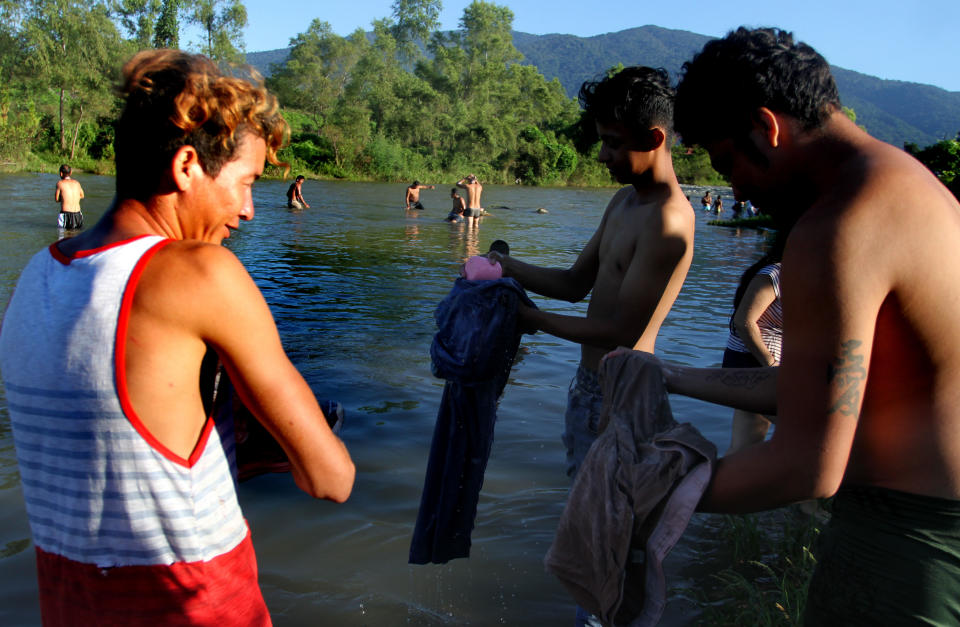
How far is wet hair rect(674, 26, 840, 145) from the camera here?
4.99 ft

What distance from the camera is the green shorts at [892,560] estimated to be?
1.51 m

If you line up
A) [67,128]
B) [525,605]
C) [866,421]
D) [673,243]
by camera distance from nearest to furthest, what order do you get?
[866,421] < [673,243] < [525,605] < [67,128]

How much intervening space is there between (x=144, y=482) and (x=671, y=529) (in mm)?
1111

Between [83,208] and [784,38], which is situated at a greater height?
[784,38]

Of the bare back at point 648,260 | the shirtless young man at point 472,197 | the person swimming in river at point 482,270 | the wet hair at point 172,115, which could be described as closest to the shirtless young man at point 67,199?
the shirtless young man at point 472,197

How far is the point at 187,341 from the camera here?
1.34m

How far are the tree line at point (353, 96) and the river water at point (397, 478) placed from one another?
26.2ft

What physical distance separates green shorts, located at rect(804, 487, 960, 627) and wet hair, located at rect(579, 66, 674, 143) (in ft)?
5.42

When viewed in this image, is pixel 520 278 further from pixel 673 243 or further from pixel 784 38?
pixel 784 38

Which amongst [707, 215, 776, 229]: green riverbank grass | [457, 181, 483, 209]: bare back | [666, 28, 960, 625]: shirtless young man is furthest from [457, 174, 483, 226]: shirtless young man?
[666, 28, 960, 625]: shirtless young man

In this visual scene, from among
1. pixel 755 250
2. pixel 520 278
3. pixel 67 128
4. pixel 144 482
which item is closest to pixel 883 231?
pixel 144 482

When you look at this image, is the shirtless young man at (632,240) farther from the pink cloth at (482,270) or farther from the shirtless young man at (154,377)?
the shirtless young man at (154,377)

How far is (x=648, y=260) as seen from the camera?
2.77 metres

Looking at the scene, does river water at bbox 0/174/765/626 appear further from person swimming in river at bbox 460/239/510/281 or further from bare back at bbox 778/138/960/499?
bare back at bbox 778/138/960/499
